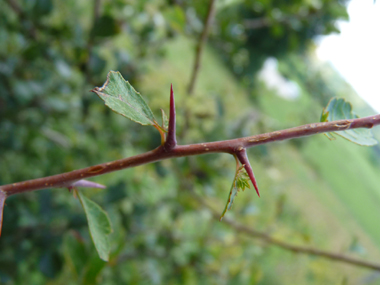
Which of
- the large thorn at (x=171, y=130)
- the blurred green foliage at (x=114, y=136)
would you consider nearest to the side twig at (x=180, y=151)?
the large thorn at (x=171, y=130)

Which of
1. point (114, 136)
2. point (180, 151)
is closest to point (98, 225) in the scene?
point (180, 151)

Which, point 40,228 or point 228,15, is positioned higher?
point 228,15

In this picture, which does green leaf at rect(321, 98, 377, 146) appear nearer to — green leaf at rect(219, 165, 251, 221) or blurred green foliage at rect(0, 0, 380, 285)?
green leaf at rect(219, 165, 251, 221)

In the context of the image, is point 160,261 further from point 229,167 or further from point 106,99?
point 106,99

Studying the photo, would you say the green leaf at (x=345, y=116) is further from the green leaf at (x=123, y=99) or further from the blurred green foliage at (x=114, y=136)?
the blurred green foliage at (x=114, y=136)

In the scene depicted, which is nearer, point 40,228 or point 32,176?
point 40,228

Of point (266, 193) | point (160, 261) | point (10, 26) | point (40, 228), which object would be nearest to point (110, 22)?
point (10, 26)

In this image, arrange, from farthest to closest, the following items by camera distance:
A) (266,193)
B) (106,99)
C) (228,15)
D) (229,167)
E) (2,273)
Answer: (266,193)
(229,167)
(228,15)
(2,273)
(106,99)
